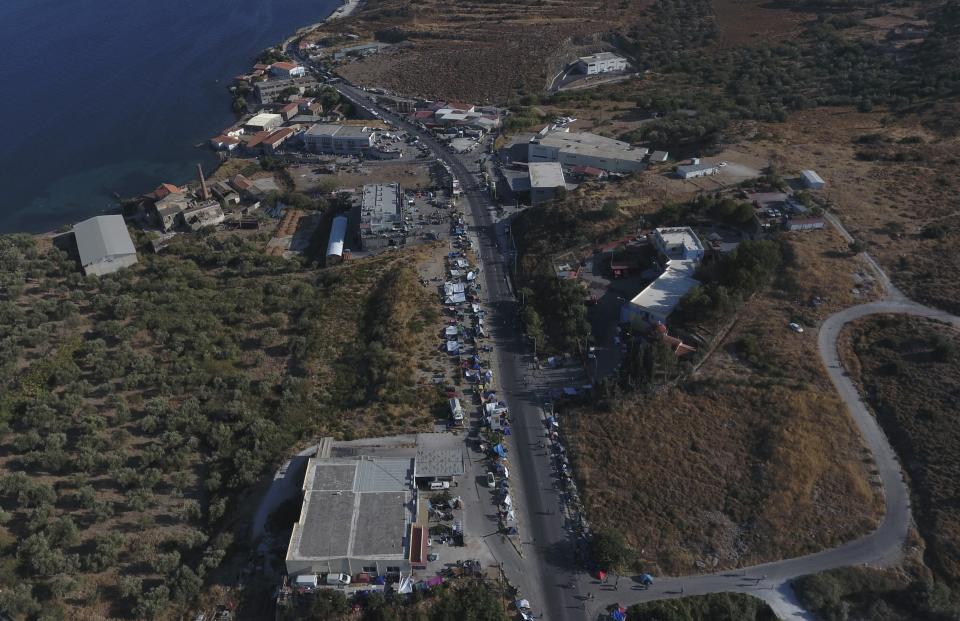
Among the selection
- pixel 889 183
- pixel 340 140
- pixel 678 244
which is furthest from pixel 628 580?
pixel 340 140

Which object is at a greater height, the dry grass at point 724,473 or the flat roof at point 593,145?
the flat roof at point 593,145

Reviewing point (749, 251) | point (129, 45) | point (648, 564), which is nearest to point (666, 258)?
point (749, 251)

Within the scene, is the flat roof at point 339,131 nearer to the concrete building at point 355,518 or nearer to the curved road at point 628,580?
the curved road at point 628,580

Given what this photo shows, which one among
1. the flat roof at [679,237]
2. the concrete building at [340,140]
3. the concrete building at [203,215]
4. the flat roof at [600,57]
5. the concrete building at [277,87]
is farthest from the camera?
the flat roof at [600,57]

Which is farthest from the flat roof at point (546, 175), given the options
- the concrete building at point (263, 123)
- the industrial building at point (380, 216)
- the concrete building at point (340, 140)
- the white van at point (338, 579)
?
the white van at point (338, 579)

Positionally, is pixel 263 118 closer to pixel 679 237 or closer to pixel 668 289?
pixel 679 237

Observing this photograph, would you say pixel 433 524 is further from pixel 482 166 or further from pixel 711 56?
pixel 711 56
